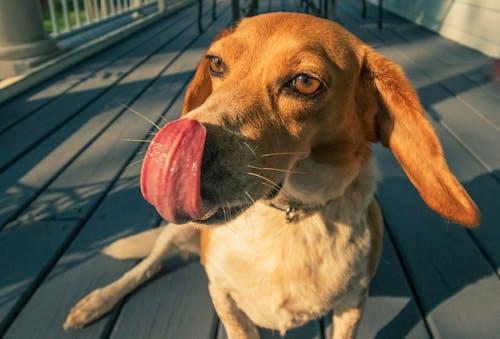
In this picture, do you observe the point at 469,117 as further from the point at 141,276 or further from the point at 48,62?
the point at 48,62

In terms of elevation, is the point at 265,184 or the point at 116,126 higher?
the point at 265,184

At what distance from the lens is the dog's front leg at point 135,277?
1.66m

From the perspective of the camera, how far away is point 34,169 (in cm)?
264

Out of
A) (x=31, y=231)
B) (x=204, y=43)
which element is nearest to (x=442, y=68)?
(x=204, y=43)

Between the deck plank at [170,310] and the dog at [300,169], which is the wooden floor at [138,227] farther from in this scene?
the dog at [300,169]

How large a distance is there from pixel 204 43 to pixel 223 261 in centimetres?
487

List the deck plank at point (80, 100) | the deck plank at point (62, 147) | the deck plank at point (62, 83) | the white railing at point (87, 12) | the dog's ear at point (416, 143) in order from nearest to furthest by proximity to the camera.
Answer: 1. the dog's ear at point (416, 143)
2. the deck plank at point (62, 147)
3. the deck plank at point (80, 100)
4. the deck plank at point (62, 83)
5. the white railing at point (87, 12)

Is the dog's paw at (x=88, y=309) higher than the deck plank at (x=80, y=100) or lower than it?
higher

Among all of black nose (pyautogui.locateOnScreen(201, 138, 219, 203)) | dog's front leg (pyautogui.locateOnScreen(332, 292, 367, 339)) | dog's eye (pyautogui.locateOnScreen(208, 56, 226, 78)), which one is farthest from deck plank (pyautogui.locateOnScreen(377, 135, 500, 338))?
dog's eye (pyautogui.locateOnScreen(208, 56, 226, 78))

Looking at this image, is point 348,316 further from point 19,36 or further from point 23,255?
point 19,36

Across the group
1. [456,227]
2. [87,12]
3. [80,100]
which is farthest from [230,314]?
[87,12]

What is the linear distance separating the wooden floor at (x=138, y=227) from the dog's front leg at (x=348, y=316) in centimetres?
15

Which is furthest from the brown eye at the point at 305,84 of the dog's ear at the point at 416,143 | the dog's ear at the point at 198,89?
the dog's ear at the point at 198,89

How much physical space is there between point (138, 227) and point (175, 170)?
1378 mm
